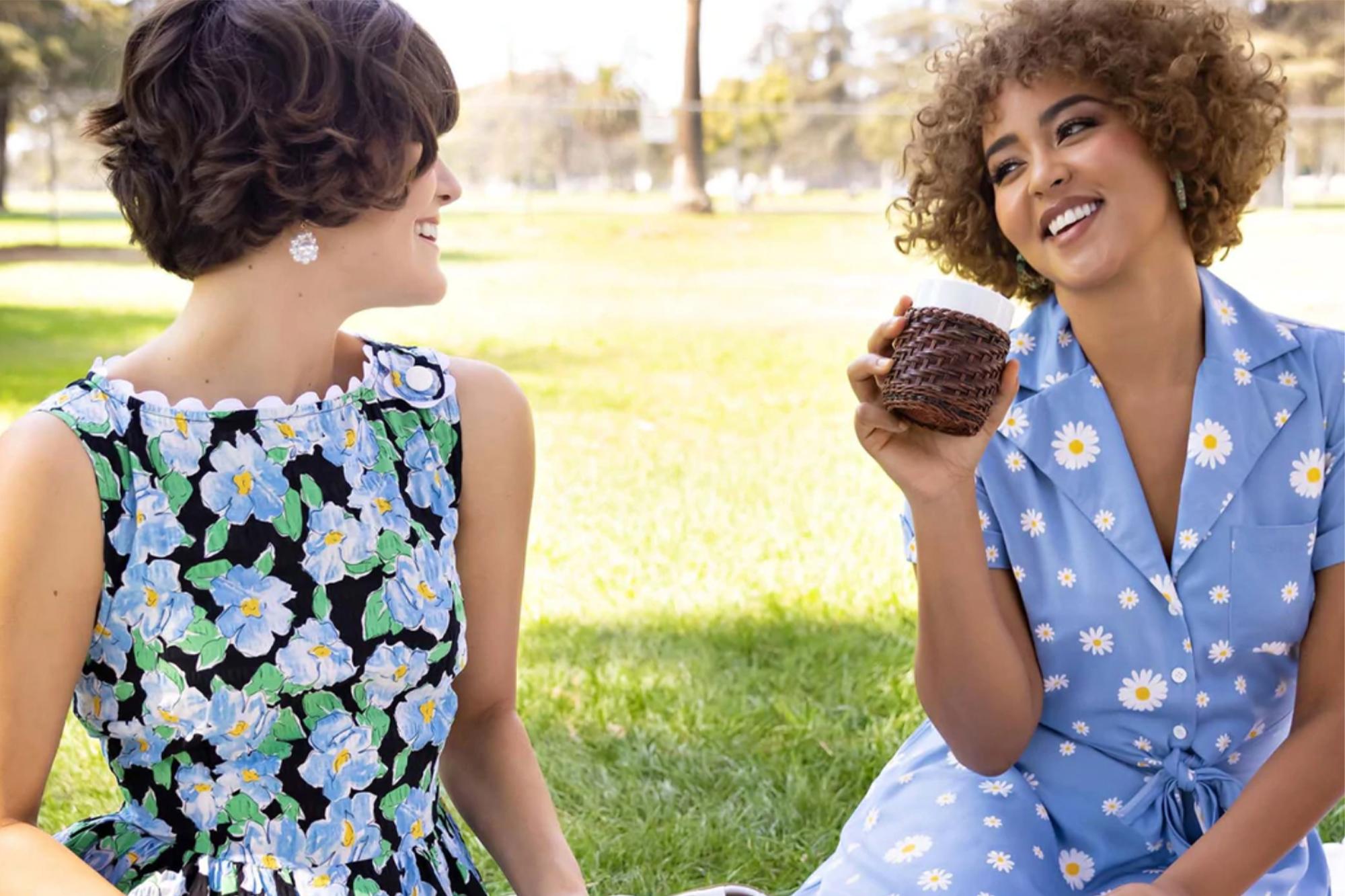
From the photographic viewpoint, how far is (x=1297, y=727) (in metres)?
2.09

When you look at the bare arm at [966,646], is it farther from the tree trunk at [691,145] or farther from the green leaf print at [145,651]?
the tree trunk at [691,145]

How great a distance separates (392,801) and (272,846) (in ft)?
0.52

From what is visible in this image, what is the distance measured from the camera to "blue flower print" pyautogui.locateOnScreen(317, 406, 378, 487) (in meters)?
1.87

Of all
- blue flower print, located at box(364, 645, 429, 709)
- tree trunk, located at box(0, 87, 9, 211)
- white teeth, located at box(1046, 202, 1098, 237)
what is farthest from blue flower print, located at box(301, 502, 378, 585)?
tree trunk, located at box(0, 87, 9, 211)

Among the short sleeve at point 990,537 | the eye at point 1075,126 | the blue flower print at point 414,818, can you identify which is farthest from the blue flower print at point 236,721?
the eye at point 1075,126

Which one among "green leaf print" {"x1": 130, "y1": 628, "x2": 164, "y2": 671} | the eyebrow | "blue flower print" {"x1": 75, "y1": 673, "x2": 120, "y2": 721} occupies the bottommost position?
"blue flower print" {"x1": 75, "y1": 673, "x2": 120, "y2": 721}

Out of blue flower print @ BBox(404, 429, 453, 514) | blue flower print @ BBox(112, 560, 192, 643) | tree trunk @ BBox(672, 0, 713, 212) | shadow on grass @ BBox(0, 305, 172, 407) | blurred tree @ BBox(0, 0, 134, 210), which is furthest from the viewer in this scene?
blurred tree @ BBox(0, 0, 134, 210)

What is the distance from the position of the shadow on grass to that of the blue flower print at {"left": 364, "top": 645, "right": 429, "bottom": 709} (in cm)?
706

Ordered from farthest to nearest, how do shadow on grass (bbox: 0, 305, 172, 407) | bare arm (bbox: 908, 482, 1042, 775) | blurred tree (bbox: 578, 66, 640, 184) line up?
blurred tree (bbox: 578, 66, 640, 184), shadow on grass (bbox: 0, 305, 172, 407), bare arm (bbox: 908, 482, 1042, 775)

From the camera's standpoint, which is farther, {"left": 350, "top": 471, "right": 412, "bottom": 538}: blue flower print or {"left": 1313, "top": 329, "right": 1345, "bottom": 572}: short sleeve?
{"left": 1313, "top": 329, "right": 1345, "bottom": 572}: short sleeve

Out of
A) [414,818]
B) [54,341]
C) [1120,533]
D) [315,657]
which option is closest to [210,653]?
[315,657]

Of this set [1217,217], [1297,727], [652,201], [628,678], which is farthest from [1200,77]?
[652,201]

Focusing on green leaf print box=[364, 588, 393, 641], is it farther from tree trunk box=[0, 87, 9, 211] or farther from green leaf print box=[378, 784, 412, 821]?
tree trunk box=[0, 87, 9, 211]

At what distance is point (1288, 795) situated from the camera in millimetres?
2029
